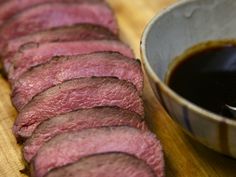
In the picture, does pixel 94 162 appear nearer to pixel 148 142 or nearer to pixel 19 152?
pixel 148 142

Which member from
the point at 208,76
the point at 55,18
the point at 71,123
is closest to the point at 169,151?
the point at 208,76

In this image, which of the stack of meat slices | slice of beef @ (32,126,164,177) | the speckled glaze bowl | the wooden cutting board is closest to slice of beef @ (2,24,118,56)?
the stack of meat slices

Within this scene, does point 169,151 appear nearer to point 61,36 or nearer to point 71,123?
point 71,123

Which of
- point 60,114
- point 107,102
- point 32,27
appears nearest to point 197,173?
point 107,102

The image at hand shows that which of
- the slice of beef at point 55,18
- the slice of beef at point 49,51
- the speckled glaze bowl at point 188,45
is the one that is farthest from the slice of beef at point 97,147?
the slice of beef at point 55,18

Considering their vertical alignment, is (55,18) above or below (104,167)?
above
